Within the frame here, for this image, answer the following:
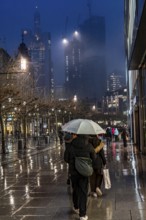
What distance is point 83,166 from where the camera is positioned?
832cm

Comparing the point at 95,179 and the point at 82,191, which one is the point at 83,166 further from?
the point at 95,179

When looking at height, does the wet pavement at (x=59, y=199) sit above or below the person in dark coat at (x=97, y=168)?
below

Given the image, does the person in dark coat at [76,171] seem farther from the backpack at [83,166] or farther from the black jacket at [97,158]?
the black jacket at [97,158]

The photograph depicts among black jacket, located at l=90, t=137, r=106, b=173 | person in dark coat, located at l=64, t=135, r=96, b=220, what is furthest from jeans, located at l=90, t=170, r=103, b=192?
person in dark coat, located at l=64, t=135, r=96, b=220

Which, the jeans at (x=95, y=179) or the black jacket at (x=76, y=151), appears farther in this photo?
the jeans at (x=95, y=179)

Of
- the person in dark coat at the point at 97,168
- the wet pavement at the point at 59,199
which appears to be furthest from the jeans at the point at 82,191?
the person in dark coat at the point at 97,168

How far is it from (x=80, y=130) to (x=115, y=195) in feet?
11.0

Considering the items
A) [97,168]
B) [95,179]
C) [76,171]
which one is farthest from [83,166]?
[95,179]

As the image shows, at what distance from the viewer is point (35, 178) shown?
637 inches

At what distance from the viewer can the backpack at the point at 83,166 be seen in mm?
8292

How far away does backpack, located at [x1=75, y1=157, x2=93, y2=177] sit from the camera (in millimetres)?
8292

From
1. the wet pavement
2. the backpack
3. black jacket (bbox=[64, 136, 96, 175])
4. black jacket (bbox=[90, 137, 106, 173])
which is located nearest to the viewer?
the backpack

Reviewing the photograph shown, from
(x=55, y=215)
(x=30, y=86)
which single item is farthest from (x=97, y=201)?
(x=30, y=86)

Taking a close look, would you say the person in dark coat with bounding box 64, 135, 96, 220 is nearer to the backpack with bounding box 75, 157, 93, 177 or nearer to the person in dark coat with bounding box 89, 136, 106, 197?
the backpack with bounding box 75, 157, 93, 177
